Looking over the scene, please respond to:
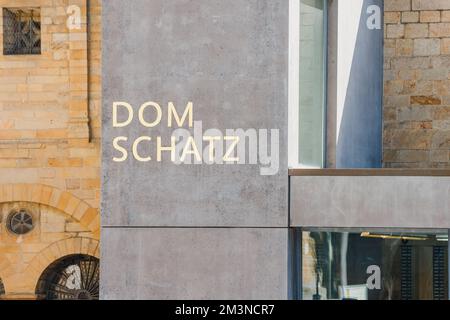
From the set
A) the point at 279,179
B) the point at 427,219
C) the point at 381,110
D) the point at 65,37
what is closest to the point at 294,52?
the point at 279,179

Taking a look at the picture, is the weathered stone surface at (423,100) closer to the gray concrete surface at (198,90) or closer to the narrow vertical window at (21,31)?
the gray concrete surface at (198,90)

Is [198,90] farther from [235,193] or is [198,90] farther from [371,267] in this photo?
[371,267]

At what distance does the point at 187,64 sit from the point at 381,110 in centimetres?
500

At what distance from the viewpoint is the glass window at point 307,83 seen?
10.1 meters

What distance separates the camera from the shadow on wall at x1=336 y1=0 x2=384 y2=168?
1181 centimetres

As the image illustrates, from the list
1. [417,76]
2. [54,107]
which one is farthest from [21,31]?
[417,76]

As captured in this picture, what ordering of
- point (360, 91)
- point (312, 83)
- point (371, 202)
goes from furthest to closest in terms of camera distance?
point (360, 91)
point (312, 83)
point (371, 202)

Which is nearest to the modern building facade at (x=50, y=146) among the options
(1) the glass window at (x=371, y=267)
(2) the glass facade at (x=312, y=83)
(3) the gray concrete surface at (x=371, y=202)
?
(2) the glass facade at (x=312, y=83)

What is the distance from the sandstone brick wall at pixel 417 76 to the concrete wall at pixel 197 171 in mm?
4945

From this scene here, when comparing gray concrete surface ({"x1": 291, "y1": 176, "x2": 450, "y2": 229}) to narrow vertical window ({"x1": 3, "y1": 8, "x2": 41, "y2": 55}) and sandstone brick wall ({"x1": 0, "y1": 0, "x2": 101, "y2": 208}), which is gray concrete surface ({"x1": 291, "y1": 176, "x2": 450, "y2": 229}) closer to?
sandstone brick wall ({"x1": 0, "y1": 0, "x2": 101, "y2": 208})

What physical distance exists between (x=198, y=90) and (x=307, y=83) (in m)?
1.43

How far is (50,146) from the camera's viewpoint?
19.1 meters

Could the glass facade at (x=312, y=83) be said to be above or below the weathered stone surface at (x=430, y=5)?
below

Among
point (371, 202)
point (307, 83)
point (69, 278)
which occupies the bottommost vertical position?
point (69, 278)
